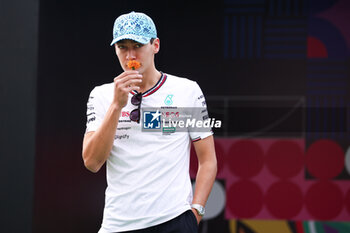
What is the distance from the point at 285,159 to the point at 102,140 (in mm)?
2743

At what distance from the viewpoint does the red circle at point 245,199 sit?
184 inches

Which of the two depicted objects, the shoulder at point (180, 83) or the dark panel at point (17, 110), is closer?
the shoulder at point (180, 83)

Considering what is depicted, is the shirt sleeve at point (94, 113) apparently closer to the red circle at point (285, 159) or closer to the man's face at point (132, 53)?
the man's face at point (132, 53)

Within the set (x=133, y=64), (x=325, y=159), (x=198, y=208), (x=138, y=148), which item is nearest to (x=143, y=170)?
(x=138, y=148)

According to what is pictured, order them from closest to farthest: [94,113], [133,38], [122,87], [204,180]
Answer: [122,87], [133,38], [94,113], [204,180]

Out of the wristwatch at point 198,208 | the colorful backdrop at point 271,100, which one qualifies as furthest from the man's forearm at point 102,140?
the colorful backdrop at point 271,100

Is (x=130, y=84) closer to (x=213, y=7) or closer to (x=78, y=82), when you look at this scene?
(x=78, y=82)

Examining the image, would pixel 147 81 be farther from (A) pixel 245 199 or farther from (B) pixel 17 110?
(A) pixel 245 199

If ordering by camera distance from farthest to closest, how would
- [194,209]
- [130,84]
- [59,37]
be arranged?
1. [59,37]
2. [194,209]
3. [130,84]

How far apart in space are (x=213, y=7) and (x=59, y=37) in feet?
5.35

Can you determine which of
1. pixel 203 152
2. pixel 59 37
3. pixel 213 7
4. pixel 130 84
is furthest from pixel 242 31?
pixel 130 84

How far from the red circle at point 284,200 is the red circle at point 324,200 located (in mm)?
95

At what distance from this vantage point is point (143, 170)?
2.34 metres

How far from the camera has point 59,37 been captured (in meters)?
3.66
